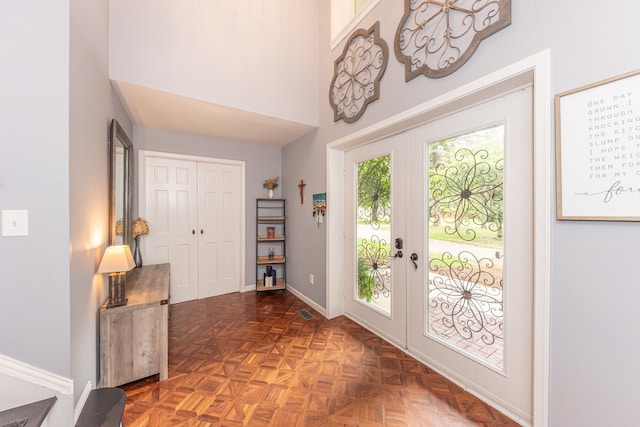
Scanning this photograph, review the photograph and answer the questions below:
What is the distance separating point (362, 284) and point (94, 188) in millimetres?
2572

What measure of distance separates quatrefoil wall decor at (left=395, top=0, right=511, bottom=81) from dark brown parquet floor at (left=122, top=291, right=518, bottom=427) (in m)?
2.32

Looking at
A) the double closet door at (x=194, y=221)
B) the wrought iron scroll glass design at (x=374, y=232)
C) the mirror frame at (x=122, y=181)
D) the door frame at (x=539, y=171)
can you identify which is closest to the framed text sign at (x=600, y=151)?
the door frame at (x=539, y=171)

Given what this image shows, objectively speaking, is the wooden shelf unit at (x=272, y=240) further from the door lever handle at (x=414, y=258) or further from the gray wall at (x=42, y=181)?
the gray wall at (x=42, y=181)

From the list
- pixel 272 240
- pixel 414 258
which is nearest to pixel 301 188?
pixel 272 240

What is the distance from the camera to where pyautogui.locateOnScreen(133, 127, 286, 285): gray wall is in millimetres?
3453

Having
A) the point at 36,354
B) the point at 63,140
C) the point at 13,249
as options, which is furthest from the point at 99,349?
the point at 63,140

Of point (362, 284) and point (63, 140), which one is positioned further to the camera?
Result: point (362, 284)

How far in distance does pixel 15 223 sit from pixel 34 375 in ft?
2.43

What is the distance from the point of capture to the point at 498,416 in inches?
61.0

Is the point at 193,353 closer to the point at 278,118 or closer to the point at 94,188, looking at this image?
the point at 94,188

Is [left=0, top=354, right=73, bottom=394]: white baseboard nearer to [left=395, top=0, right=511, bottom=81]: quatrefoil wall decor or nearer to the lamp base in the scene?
the lamp base

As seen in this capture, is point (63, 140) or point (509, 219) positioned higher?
point (63, 140)

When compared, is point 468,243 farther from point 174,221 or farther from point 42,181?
point 174,221

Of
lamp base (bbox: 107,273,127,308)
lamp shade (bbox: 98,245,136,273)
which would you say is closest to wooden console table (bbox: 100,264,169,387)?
lamp base (bbox: 107,273,127,308)
